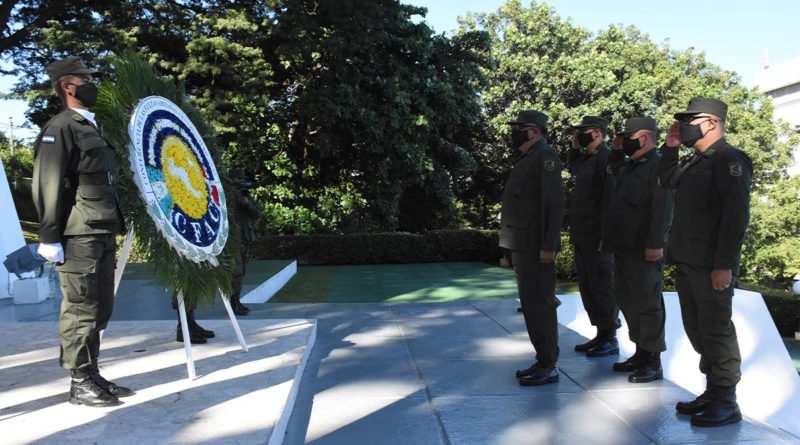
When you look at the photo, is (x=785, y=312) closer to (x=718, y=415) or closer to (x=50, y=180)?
(x=718, y=415)

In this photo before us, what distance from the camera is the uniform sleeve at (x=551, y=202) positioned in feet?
13.9

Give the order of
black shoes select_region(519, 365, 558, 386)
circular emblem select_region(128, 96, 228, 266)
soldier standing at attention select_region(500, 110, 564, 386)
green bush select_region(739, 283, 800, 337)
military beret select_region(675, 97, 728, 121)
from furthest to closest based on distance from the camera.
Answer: green bush select_region(739, 283, 800, 337)
black shoes select_region(519, 365, 558, 386)
soldier standing at attention select_region(500, 110, 564, 386)
circular emblem select_region(128, 96, 228, 266)
military beret select_region(675, 97, 728, 121)

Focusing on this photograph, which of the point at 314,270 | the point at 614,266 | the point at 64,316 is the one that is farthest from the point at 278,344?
the point at 314,270

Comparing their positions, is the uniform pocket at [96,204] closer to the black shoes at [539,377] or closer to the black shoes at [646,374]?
the black shoes at [539,377]

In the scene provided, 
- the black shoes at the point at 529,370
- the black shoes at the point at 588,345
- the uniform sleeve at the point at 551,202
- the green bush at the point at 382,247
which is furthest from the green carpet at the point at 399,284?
the uniform sleeve at the point at 551,202

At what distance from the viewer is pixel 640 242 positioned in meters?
4.62

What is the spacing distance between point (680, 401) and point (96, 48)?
15476mm

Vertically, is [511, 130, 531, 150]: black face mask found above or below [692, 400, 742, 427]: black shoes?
above

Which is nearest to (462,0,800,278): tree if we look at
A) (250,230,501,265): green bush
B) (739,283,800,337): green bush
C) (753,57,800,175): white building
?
(250,230,501,265): green bush

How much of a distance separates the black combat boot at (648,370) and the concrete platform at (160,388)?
8.57ft

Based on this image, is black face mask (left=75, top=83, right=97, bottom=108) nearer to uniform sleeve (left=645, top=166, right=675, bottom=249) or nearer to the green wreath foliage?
the green wreath foliage

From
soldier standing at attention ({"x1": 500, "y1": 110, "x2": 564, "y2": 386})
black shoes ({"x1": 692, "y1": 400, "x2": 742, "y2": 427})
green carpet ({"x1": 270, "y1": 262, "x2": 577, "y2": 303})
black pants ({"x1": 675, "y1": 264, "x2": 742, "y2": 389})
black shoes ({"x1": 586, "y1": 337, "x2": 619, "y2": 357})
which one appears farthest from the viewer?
green carpet ({"x1": 270, "y1": 262, "x2": 577, "y2": 303})

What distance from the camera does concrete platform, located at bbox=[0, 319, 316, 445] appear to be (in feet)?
10.5

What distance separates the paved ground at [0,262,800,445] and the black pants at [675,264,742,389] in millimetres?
327
